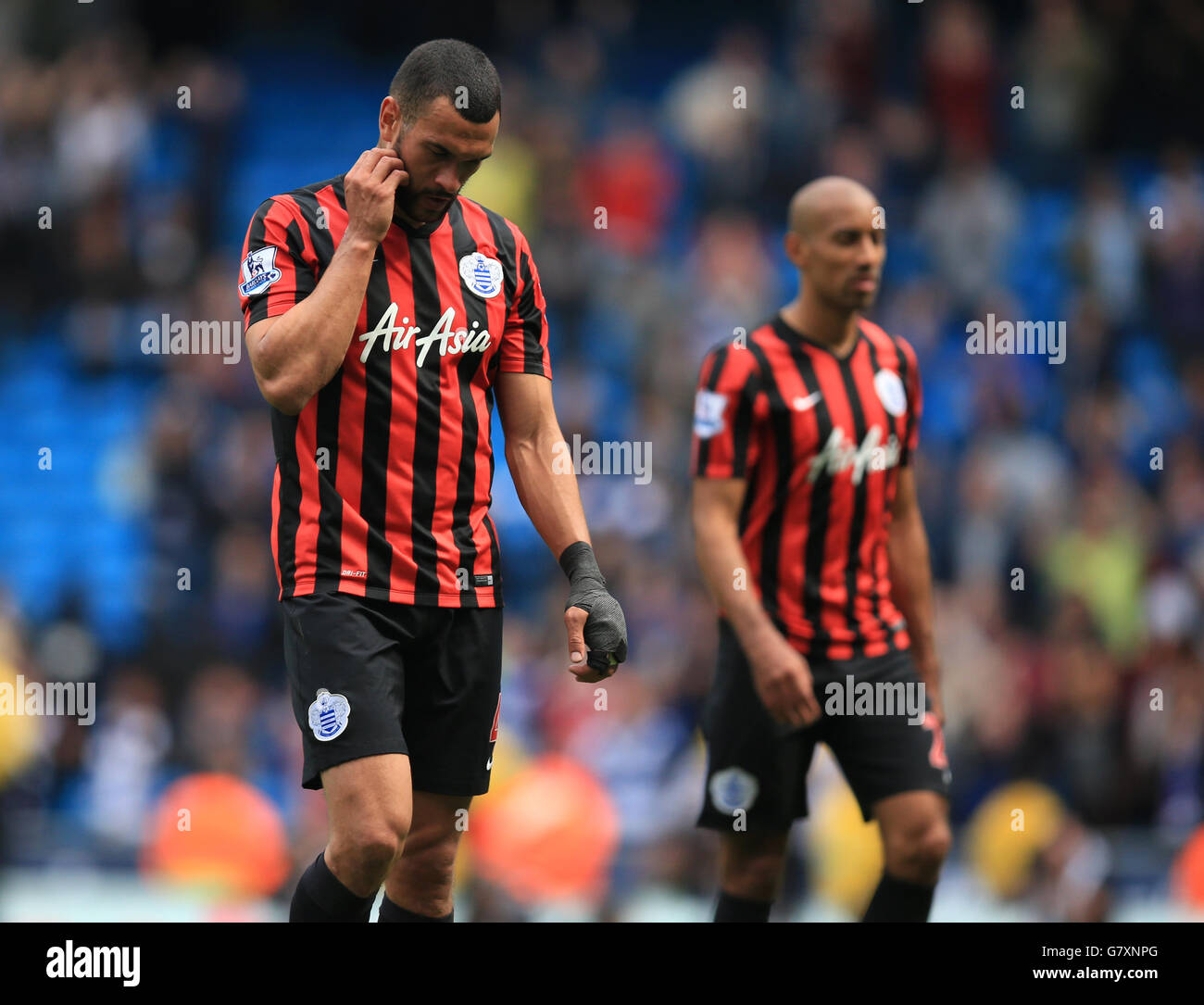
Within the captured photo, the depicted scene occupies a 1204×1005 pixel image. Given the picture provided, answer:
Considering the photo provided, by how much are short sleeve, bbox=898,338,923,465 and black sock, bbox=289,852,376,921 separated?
8.35ft

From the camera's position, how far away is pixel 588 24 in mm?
13812

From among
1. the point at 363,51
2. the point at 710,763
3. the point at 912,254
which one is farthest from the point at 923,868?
the point at 363,51

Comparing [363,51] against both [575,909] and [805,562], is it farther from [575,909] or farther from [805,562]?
[805,562]

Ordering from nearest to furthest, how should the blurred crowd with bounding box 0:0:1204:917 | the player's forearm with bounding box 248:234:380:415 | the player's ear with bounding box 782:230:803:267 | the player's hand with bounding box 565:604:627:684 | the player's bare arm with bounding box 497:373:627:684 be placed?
the player's forearm with bounding box 248:234:380:415
the player's hand with bounding box 565:604:627:684
the player's bare arm with bounding box 497:373:627:684
the player's ear with bounding box 782:230:803:267
the blurred crowd with bounding box 0:0:1204:917

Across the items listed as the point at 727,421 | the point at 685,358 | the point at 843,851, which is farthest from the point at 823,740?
the point at 685,358

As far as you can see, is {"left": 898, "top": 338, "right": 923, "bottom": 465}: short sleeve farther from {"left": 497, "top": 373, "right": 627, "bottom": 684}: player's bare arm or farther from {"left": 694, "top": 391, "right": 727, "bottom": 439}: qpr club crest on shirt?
{"left": 497, "top": 373, "right": 627, "bottom": 684}: player's bare arm

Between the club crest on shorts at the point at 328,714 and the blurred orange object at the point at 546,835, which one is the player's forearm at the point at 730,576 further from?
the blurred orange object at the point at 546,835

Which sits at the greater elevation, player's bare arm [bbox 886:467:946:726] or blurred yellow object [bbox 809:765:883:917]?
player's bare arm [bbox 886:467:946:726]

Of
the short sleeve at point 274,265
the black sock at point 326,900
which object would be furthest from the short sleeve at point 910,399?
the black sock at point 326,900

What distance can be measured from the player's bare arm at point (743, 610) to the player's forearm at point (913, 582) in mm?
506

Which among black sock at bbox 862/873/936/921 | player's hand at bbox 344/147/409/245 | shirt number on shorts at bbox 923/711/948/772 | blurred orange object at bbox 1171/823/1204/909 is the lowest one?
blurred orange object at bbox 1171/823/1204/909

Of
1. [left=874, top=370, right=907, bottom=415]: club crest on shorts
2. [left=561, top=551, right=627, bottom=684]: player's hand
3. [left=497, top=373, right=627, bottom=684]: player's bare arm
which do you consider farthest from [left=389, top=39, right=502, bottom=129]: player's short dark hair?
[left=874, top=370, right=907, bottom=415]: club crest on shorts

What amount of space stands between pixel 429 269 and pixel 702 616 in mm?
5351

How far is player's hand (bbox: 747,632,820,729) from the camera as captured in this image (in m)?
5.03
